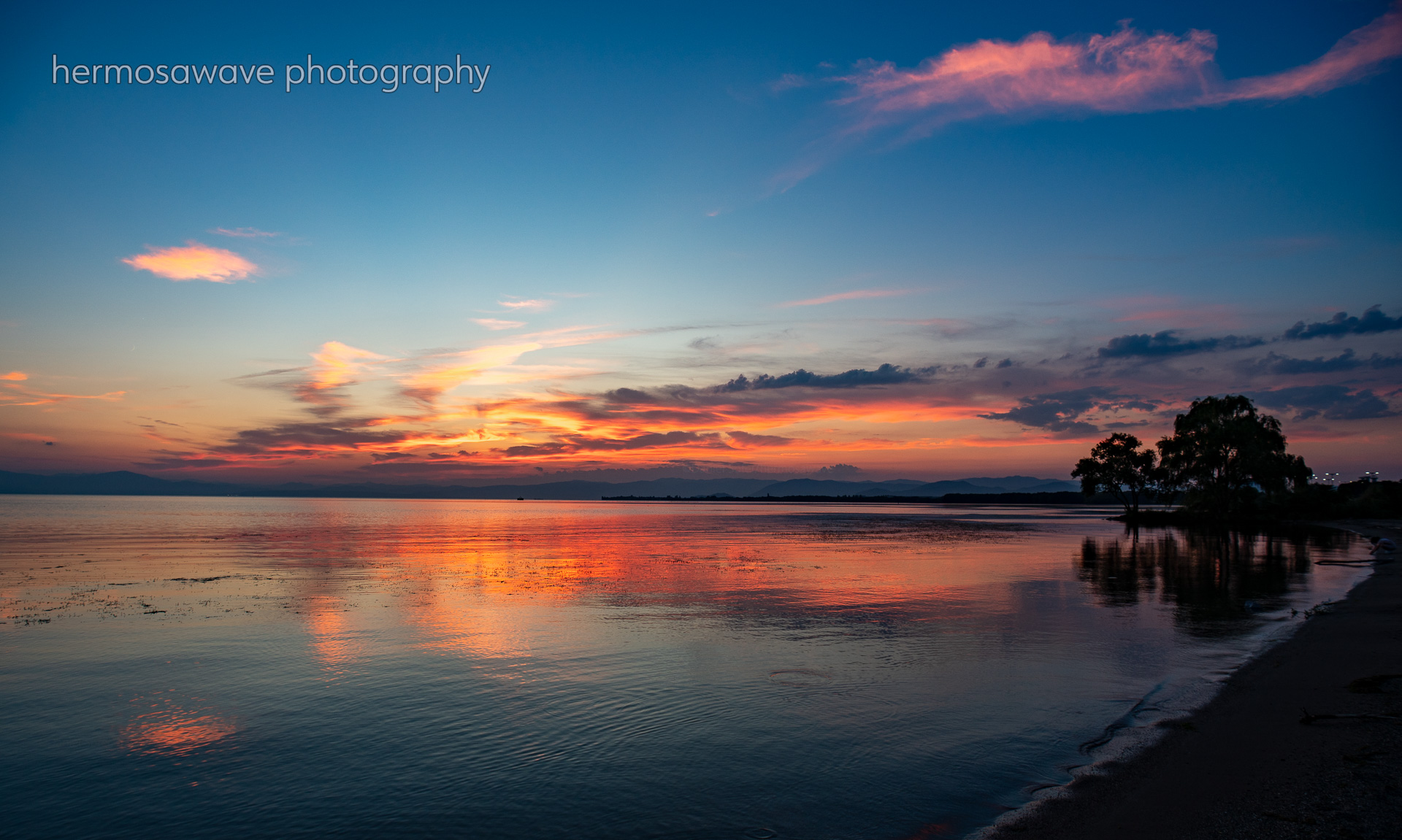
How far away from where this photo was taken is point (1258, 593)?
25.9 meters

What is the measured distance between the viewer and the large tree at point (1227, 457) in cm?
7762

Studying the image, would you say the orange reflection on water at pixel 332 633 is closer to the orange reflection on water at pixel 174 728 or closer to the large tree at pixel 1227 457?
the orange reflection on water at pixel 174 728

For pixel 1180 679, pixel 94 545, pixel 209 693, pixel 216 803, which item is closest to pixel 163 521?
pixel 94 545

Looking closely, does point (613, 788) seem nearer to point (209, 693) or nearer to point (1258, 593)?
point (209, 693)

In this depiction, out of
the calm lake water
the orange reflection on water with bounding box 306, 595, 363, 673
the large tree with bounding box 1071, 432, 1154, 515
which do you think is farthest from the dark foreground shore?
the large tree with bounding box 1071, 432, 1154, 515

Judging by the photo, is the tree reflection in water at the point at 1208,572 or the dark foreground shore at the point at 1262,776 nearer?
the dark foreground shore at the point at 1262,776

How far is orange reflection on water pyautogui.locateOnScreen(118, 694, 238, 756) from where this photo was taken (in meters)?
10.4

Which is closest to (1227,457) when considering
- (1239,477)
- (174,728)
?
(1239,477)

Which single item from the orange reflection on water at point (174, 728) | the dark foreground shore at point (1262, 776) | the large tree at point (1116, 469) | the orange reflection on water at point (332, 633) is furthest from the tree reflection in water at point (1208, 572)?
the large tree at point (1116, 469)

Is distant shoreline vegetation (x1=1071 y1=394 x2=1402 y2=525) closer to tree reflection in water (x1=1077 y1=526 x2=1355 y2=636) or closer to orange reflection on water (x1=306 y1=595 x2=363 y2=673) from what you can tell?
tree reflection in water (x1=1077 y1=526 x2=1355 y2=636)

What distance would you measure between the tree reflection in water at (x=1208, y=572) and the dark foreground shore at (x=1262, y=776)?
733 cm

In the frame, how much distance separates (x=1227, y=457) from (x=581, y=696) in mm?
91952

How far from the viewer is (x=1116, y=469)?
383 feet

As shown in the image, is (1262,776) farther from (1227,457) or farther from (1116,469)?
(1116,469)
